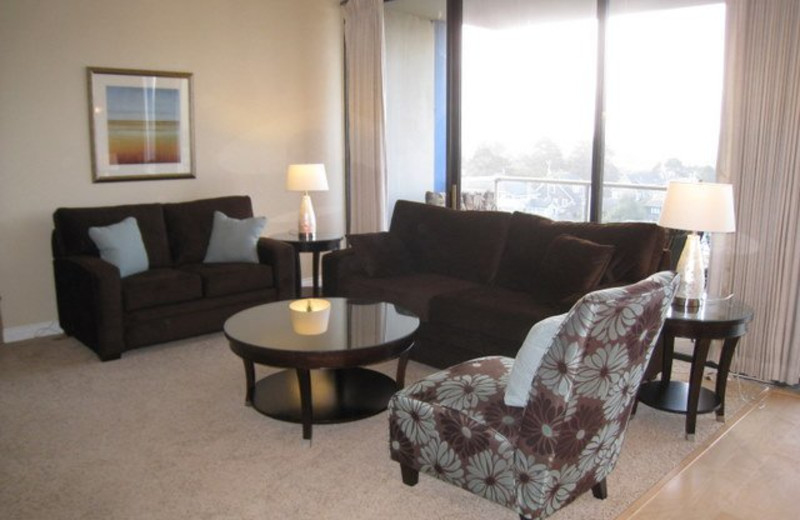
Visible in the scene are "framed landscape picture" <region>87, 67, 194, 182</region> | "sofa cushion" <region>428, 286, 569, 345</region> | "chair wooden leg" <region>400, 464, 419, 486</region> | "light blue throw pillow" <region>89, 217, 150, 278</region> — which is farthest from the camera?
"framed landscape picture" <region>87, 67, 194, 182</region>

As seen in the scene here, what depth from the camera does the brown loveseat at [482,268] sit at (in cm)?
391

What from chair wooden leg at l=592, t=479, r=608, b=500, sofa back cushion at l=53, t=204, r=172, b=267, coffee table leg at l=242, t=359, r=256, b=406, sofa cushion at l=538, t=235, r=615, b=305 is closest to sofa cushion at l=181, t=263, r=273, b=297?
sofa back cushion at l=53, t=204, r=172, b=267

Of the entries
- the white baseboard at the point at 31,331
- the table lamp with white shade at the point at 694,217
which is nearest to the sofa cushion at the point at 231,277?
the white baseboard at the point at 31,331

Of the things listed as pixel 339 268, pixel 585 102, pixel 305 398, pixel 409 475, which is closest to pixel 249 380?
pixel 305 398

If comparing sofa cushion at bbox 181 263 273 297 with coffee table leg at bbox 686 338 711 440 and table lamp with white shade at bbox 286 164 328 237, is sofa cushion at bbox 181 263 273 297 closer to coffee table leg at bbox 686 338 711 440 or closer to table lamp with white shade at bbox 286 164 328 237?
table lamp with white shade at bbox 286 164 328 237

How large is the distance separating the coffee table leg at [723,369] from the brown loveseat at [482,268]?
2.01ft

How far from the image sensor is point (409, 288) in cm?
445

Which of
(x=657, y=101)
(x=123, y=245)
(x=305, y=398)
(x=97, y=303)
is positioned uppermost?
(x=657, y=101)

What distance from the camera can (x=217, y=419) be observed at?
3.64 m

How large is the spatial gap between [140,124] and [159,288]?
1512mm

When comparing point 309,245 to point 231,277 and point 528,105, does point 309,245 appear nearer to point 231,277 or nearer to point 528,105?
point 231,277

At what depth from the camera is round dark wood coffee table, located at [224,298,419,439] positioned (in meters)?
3.25

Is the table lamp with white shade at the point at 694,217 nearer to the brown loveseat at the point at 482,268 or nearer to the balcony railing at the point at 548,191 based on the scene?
the brown loveseat at the point at 482,268

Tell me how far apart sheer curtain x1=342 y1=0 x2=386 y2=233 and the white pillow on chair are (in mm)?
3993
